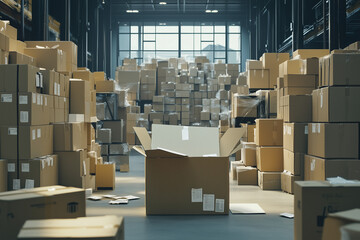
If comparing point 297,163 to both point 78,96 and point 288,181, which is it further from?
point 78,96

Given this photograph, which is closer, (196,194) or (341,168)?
(196,194)

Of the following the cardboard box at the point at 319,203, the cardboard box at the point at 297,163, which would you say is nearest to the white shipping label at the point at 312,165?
the cardboard box at the point at 297,163

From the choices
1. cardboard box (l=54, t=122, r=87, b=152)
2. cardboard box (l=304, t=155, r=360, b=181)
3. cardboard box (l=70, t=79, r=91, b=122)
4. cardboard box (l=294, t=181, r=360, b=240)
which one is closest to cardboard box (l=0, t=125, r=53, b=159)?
cardboard box (l=54, t=122, r=87, b=152)

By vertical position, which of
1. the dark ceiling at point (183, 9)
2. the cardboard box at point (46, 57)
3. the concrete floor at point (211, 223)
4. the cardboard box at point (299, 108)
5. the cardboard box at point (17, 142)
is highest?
the dark ceiling at point (183, 9)

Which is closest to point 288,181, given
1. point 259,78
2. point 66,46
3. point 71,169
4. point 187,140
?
point 187,140

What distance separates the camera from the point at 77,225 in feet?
7.71

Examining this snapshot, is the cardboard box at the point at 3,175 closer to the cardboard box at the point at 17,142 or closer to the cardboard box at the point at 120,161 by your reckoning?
the cardboard box at the point at 17,142

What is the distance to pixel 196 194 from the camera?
4918mm

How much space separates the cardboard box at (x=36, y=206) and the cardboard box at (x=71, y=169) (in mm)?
2562

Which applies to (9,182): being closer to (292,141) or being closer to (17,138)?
(17,138)

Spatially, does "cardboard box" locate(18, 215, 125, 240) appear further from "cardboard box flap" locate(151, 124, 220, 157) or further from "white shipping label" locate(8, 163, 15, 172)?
"cardboard box flap" locate(151, 124, 220, 157)

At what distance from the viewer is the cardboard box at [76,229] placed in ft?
7.16

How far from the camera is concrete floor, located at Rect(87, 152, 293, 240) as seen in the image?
4.11m

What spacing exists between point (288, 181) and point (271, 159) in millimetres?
652
